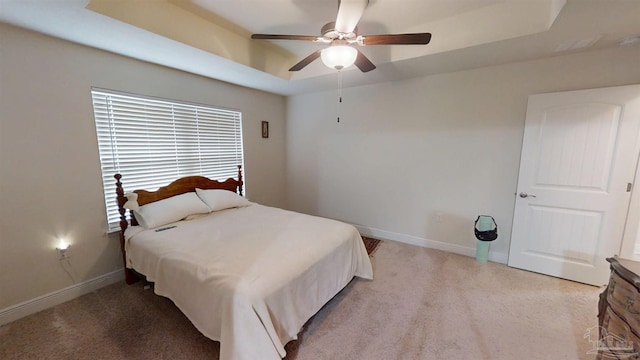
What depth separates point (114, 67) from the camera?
244 cm

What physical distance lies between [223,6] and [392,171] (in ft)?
9.15

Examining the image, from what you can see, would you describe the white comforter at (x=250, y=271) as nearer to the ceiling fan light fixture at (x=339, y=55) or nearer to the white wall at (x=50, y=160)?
the white wall at (x=50, y=160)

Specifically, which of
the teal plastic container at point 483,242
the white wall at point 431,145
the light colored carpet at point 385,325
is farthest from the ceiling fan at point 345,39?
the teal plastic container at point 483,242

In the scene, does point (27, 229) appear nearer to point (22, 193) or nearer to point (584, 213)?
point (22, 193)

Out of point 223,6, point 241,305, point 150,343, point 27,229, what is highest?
point 223,6

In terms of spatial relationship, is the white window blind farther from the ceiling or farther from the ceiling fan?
the ceiling fan

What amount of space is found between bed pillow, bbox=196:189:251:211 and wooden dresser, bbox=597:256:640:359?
3220 millimetres

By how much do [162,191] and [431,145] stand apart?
11.1 ft

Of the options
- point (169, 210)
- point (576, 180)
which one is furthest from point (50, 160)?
point (576, 180)

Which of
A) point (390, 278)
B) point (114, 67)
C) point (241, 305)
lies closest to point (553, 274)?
point (390, 278)

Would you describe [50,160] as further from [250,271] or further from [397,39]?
[397,39]

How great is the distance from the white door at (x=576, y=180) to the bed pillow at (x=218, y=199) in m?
3.35

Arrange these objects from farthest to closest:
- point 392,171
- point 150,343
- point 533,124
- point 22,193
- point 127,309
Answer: point 392,171 < point 533,124 < point 127,309 < point 22,193 < point 150,343

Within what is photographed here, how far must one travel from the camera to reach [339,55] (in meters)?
1.84
